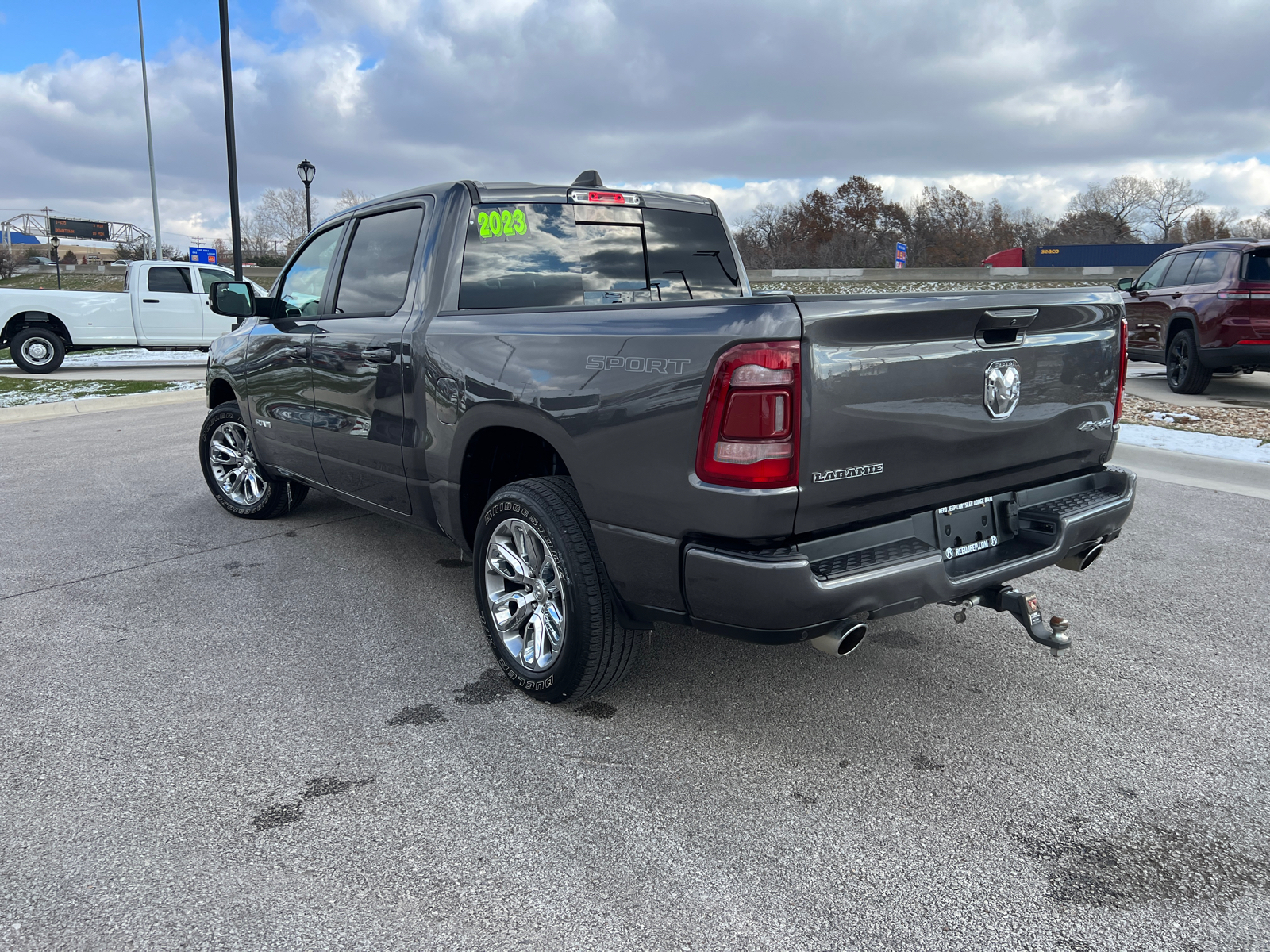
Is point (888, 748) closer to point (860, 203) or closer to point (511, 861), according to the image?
point (511, 861)

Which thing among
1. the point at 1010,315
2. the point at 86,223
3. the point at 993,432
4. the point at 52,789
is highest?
the point at 86,223

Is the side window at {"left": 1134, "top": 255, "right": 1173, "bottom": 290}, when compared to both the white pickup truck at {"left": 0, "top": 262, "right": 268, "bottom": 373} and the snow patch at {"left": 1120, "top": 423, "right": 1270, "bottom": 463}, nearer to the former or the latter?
the snow patch at {"left": 1120, "top": 423, "right": 1270, "bottom": 463}

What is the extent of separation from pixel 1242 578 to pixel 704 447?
11.8ft

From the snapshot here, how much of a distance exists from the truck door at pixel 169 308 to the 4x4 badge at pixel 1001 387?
57.5ft

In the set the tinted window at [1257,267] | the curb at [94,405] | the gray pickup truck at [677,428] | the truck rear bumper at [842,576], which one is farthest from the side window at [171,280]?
the truck rear bumper at [842,576]

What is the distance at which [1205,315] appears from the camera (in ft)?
32.8

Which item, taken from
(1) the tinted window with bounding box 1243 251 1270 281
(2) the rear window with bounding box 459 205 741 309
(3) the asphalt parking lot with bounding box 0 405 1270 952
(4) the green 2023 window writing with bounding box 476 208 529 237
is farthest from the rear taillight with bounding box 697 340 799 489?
(1) the tinted window with bounding box 1243 251 1270 281

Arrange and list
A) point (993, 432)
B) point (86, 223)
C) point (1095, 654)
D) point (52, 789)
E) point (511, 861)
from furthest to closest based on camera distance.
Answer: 1. point (86, 223)
2. point (1095, 654)
3. point (993, 432)
4. point (52, 789)
5. point (511, 861)

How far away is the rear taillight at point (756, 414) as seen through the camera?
2432mm

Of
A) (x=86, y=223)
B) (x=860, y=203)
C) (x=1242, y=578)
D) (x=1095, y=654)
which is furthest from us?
(x=86, y=223)

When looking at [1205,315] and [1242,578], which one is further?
[1205,315]

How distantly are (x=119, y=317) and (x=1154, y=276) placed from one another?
1699 centimetres

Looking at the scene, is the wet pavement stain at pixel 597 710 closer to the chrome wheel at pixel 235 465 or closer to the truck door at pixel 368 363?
the truck door at pixel 368 363

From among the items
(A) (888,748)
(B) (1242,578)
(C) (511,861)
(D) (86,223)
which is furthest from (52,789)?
(D) (86,223)
